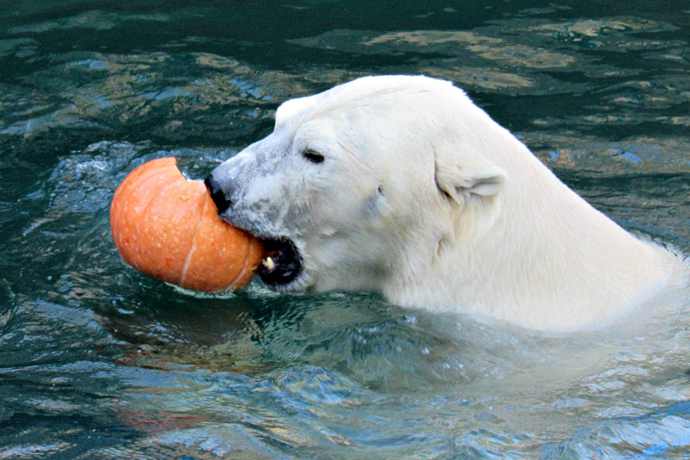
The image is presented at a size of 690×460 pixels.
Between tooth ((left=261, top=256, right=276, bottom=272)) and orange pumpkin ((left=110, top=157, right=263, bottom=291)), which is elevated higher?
orange pumpkin ((left=110, top=157, right=263, bottom=291))

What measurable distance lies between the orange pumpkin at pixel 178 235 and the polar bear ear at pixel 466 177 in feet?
2.68

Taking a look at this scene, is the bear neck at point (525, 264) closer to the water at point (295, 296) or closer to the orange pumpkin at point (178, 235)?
the water at point (295, 296)

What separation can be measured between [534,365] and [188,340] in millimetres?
1412

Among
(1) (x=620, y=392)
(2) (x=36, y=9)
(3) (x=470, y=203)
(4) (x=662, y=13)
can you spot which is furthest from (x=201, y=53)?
(1) (x=620, y=392)

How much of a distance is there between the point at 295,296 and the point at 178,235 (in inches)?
26.7

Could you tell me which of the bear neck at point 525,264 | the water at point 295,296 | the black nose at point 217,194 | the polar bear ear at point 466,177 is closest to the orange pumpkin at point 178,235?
the black nose at point 217,194

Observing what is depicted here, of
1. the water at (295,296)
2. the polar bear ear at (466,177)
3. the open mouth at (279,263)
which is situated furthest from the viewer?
the open mouth at (279,263)

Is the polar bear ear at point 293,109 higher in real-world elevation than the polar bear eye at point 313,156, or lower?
higher

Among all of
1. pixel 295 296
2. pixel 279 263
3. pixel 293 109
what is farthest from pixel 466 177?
pixel 295 296

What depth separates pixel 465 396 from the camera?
13.9 feet

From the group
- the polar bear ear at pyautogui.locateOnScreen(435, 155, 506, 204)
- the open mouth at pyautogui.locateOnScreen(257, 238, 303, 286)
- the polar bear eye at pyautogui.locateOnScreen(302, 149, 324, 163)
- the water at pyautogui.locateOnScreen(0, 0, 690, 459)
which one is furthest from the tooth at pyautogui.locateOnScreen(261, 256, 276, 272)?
the polar bear ear at pyautogui.locateOnScreen(435, 155, 506, 204)

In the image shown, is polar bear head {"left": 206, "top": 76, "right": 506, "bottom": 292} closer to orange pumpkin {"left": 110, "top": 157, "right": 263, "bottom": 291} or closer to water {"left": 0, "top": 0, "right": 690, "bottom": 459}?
orange pumpkin {"left": 110, "top": 157, "right": 263, "bottom": 291}

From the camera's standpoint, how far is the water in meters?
3.93

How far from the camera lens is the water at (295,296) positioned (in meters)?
3.93
